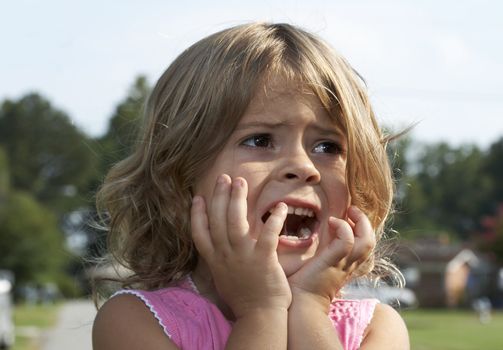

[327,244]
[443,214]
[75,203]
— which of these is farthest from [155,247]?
[443,214]

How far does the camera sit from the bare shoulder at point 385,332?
2400 mm

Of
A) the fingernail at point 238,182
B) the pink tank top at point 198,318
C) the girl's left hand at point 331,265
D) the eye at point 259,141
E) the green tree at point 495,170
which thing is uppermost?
the eye at point 259,141

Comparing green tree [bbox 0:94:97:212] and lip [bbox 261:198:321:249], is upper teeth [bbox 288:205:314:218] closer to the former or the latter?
lip [bbox 261:198:321:249]

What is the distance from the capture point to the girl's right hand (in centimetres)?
219

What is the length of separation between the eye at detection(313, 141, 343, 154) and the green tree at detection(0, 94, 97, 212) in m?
90.0

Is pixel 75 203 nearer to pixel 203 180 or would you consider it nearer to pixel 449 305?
pixel 449 305

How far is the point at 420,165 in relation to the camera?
400ft

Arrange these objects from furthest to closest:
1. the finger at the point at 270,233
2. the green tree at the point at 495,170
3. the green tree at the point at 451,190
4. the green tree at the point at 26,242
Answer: the green tree at the point at 451,190, the green tree at the point at 495,170, the green tree at the point at 26,242, the finger at the point at 270,233

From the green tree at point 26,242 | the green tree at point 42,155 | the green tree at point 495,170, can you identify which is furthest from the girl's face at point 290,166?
the green tree at point 495,170

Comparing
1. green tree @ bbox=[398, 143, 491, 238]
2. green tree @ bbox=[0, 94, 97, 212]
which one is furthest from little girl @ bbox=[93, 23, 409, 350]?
green tree @ bbox=[398, 143, 491, 238]

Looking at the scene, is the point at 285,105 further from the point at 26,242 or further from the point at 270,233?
the point at 26,242

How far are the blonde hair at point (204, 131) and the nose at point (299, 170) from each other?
146 mm

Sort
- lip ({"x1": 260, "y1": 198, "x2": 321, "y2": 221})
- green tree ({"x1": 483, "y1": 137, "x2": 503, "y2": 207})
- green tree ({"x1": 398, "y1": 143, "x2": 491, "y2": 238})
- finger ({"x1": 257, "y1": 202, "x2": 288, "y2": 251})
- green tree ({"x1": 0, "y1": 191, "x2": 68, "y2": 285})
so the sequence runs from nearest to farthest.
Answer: finger ({"x1": 257, "y1": 202, "x2": 288, "y2": 251}) < lip ({"x1": 260, "y1": 198, "x2": 321, "y2": 221}) < green tree ({"x1": 0, "y1": 191, "x2": 68, "y2": 285}) < green tree ({"x1": 483, "y1": 137, "x2": 503, "y2": 207}) < green tree ({"x1": 398, "y1": 143, "x2": 491, "y2": 238})

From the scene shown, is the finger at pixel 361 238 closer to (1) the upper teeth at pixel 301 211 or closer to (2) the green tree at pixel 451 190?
(1) the upper teeth at pixel 301 211
